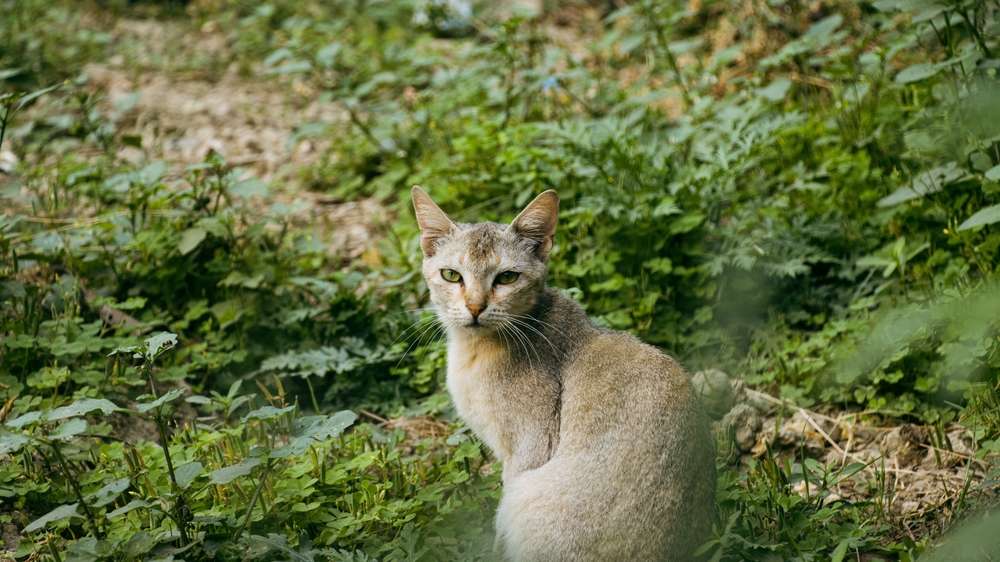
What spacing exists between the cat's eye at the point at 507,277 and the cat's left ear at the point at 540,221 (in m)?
0.24

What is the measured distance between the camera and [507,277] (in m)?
4.64

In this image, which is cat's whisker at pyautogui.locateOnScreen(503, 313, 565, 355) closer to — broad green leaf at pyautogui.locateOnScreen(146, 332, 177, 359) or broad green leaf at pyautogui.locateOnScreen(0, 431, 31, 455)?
broad green leaf at pyautogui.locateOnScreen(146, 332, 177, 359)

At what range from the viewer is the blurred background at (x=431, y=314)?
419cm

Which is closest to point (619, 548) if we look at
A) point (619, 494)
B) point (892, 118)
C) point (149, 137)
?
Result: point (619, 494)

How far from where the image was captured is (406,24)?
10.2m

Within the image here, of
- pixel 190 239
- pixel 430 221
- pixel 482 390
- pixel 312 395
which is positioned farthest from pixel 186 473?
pixel 190 239

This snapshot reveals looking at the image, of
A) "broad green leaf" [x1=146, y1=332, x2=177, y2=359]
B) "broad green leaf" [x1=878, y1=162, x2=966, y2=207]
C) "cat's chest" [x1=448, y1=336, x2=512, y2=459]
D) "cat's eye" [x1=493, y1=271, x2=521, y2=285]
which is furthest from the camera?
"broad green leaf" [x1=878, y1=162, x2=966, y2=207]

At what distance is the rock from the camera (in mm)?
5234

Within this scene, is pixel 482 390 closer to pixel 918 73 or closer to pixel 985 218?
pixel 985 218

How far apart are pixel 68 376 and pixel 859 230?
481cm

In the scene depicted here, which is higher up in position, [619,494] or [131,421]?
[619,494]

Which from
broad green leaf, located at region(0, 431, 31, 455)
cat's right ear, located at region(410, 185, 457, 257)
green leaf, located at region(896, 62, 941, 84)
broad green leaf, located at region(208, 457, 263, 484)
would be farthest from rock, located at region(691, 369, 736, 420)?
broad green leaf, located at region(0, 431, 31, 455)

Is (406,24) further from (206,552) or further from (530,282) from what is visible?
(206,552)

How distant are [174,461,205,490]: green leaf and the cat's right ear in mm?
1706
